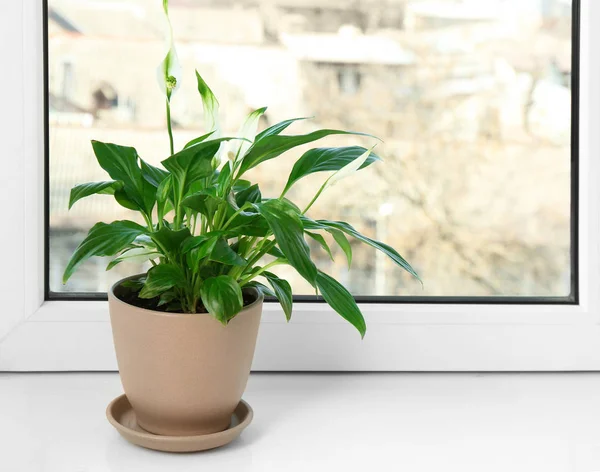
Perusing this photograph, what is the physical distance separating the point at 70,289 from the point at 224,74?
40cm

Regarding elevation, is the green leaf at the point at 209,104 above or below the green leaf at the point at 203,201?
above

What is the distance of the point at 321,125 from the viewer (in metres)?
1.06

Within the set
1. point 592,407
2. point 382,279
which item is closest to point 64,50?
point 382,279

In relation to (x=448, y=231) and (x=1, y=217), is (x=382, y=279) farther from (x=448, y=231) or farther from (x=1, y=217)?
(x=1, y=217)

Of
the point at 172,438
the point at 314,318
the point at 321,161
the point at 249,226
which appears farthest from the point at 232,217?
the point at 314,318

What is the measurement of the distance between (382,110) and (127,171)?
46cm

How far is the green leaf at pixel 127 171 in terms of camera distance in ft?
2.38

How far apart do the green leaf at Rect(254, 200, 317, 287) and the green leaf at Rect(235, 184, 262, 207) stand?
4.3 inches

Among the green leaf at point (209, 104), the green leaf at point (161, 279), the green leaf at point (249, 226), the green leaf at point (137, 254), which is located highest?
the green leaf at point (209, 104)

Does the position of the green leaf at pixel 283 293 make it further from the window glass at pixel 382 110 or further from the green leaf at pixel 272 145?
the window glass at pixel 382 110

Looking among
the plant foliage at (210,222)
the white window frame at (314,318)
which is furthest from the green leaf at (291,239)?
the white window frame at (314,318)

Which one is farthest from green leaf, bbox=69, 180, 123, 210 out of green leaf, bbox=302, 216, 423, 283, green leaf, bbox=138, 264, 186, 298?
green leaf, bbox=302, 216, 423, 283

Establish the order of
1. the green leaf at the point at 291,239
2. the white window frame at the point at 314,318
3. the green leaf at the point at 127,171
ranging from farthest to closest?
the white window frame at the point at 314,318
the green leaf at the point at 127,171
the green leaf at the point at 291,239

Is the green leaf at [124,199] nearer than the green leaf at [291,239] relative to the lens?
No
